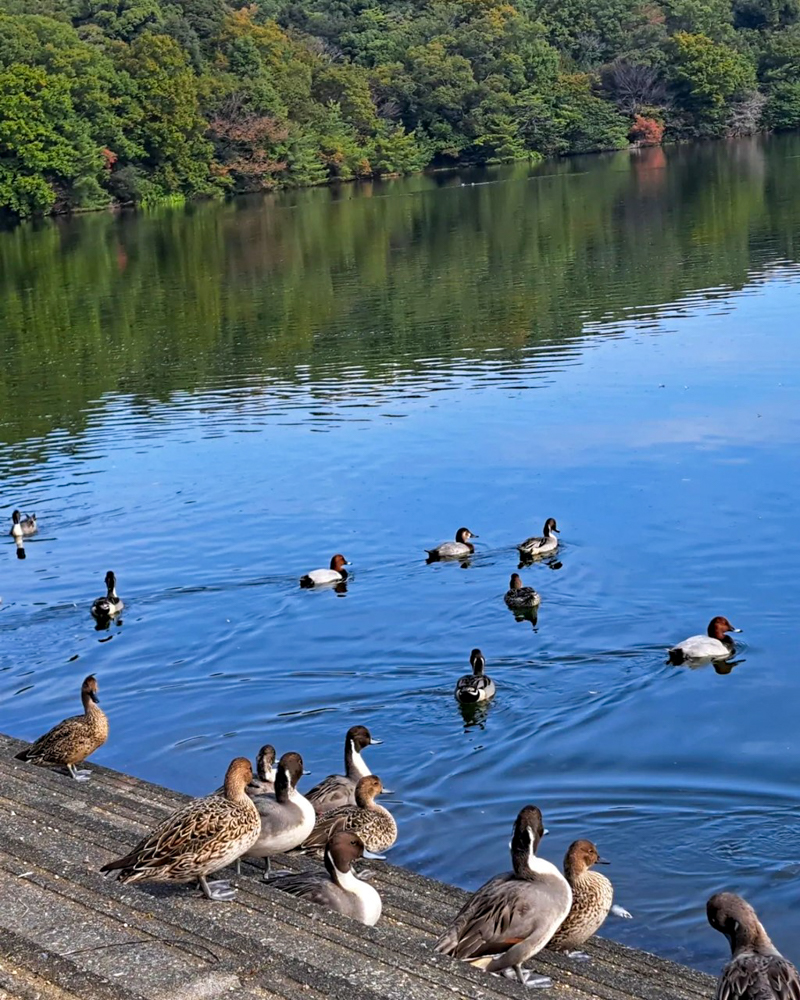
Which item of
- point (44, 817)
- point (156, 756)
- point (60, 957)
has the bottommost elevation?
point (156, 756)

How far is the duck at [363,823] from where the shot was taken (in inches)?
364

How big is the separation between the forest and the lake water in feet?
147

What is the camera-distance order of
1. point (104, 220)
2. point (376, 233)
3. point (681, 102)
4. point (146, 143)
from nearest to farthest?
1. point (376, 233)
2. point (104, 220)
3. point (146, 143)
4. point (681, 102)

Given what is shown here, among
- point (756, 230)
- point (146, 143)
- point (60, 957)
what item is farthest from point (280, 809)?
point (146, 143)

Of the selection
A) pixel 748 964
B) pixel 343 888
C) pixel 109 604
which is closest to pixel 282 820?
pixel 343 888

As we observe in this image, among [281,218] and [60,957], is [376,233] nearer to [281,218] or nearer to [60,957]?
[281,218]

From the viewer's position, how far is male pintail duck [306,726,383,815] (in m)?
10.1

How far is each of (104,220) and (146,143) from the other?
441 inches

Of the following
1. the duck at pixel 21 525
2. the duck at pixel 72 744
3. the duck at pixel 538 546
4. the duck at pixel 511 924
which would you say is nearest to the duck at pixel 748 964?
the duck at pixel 511 924

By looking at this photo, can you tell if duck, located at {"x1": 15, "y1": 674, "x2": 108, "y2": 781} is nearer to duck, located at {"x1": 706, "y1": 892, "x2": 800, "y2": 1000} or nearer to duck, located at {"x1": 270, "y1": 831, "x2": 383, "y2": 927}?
duck, located at {"x1": 270, "y1": 831, "x2": 383, "y2": 927}

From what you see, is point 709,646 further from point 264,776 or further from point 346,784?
point 264,776

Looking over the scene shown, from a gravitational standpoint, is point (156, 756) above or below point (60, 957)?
below

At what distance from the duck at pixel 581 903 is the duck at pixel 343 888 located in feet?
3.31

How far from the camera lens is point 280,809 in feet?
28.3
